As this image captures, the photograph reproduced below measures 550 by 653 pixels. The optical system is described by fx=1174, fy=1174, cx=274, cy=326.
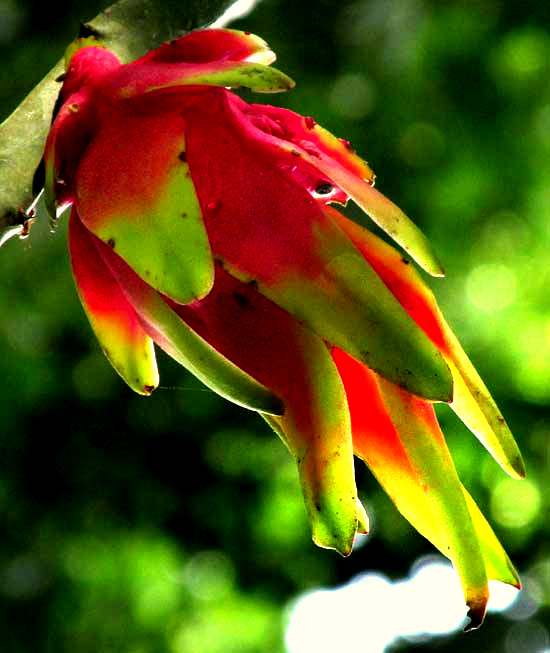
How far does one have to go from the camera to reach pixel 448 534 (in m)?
0.55

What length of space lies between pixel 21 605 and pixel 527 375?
990 millimetres

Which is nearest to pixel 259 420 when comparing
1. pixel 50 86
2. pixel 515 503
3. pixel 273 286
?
pixel 515 503

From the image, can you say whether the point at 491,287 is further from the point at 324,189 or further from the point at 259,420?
the point at 324,189

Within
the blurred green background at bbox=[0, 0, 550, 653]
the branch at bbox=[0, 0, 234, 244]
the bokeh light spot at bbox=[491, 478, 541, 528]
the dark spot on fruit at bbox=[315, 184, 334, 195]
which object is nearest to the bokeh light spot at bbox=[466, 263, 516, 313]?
the blurred green background at bbox=[0, 0, 550, 653]

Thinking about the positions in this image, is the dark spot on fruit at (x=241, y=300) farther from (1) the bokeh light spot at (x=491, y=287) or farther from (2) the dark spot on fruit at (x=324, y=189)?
(1) the bokeh light spot at (x=491, y=287)

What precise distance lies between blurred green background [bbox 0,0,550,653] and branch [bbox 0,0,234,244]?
3.54 feet

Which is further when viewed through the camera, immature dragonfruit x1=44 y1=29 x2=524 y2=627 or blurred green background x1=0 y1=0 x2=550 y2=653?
blurred green background x1=0 y1=0 x2=550 y2=653

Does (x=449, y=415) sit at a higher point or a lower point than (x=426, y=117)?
lower

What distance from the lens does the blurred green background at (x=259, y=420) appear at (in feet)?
6.32

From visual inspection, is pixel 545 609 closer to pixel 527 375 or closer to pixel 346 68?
pixel 527 375

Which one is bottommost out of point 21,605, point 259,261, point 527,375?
point 21,605

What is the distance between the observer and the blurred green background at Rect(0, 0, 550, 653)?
1.93 meters

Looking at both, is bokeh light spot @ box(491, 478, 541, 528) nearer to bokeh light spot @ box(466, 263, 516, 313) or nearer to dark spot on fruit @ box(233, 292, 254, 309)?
bokeh light spot @ box(466, 263, 516, 313)

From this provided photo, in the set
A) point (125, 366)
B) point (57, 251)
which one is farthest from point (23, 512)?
point (125, 366)
